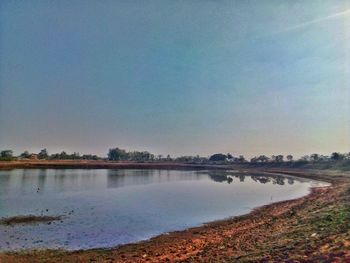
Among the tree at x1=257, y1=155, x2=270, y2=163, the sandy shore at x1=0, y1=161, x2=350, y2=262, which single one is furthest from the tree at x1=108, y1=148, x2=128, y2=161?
the sandy shore at x1=0, y1=161, x2=350, y2=262

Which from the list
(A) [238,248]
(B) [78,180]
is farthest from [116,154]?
(A) [238,248]

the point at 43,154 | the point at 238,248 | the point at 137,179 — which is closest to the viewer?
the point at 238,248

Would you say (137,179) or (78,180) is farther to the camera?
(137,179)

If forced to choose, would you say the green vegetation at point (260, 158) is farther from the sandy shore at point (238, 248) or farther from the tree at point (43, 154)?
the sandy shore at point (238, 248)

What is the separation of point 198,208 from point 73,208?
1080 cm

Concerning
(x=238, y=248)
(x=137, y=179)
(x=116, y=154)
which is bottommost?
(x=238, y=248)

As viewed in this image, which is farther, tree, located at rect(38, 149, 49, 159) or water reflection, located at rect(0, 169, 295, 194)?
tree, located at rect(38, 149, 49, 159)

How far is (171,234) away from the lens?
708 inches

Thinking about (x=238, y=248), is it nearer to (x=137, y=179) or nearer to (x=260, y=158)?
(x=137, y=179)

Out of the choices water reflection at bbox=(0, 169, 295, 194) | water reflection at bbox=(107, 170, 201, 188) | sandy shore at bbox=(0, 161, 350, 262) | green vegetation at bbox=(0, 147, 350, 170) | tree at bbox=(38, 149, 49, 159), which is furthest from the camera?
tree at bbox=(38, 149, 49, 159)

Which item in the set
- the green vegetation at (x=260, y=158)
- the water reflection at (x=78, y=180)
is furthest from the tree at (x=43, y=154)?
the water reflection at (x=78, y=180)

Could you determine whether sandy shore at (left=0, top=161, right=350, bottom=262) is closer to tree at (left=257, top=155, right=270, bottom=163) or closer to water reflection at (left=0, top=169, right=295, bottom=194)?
water reflection at (left=0, top=169, right=295, bottom=194)

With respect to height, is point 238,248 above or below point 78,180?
below

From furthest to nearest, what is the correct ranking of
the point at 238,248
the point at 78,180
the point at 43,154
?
the point at 43,154
the point at 78,180
the point at 238,248
